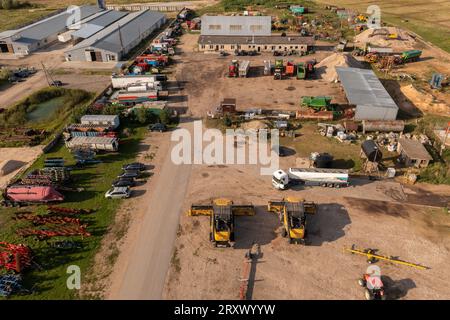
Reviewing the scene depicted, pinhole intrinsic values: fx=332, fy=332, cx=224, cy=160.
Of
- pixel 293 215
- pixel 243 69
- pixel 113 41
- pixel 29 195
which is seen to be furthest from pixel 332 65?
pixel 29 195

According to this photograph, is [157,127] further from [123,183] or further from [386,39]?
[386,39]

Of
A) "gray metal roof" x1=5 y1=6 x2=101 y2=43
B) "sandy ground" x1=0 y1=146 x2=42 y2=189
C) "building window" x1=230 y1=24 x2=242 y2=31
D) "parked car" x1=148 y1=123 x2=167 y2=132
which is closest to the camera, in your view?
"sandy ground" x1=0 y1=146 x2=42 y2=189

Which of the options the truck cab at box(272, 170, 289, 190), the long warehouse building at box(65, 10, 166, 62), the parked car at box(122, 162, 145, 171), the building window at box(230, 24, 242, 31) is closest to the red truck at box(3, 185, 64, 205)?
the parked car at box(122, 162, 145, 171)

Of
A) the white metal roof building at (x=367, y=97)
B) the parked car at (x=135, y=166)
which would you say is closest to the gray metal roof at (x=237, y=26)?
the white metal roof building at (x=367, y=97)

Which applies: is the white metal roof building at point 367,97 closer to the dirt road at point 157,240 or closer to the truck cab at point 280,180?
the truck cab at point 280,180

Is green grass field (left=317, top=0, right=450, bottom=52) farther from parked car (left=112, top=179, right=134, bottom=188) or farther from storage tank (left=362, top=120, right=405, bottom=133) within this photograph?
parked car (left=112, top=179, right=134, bottom=188)
